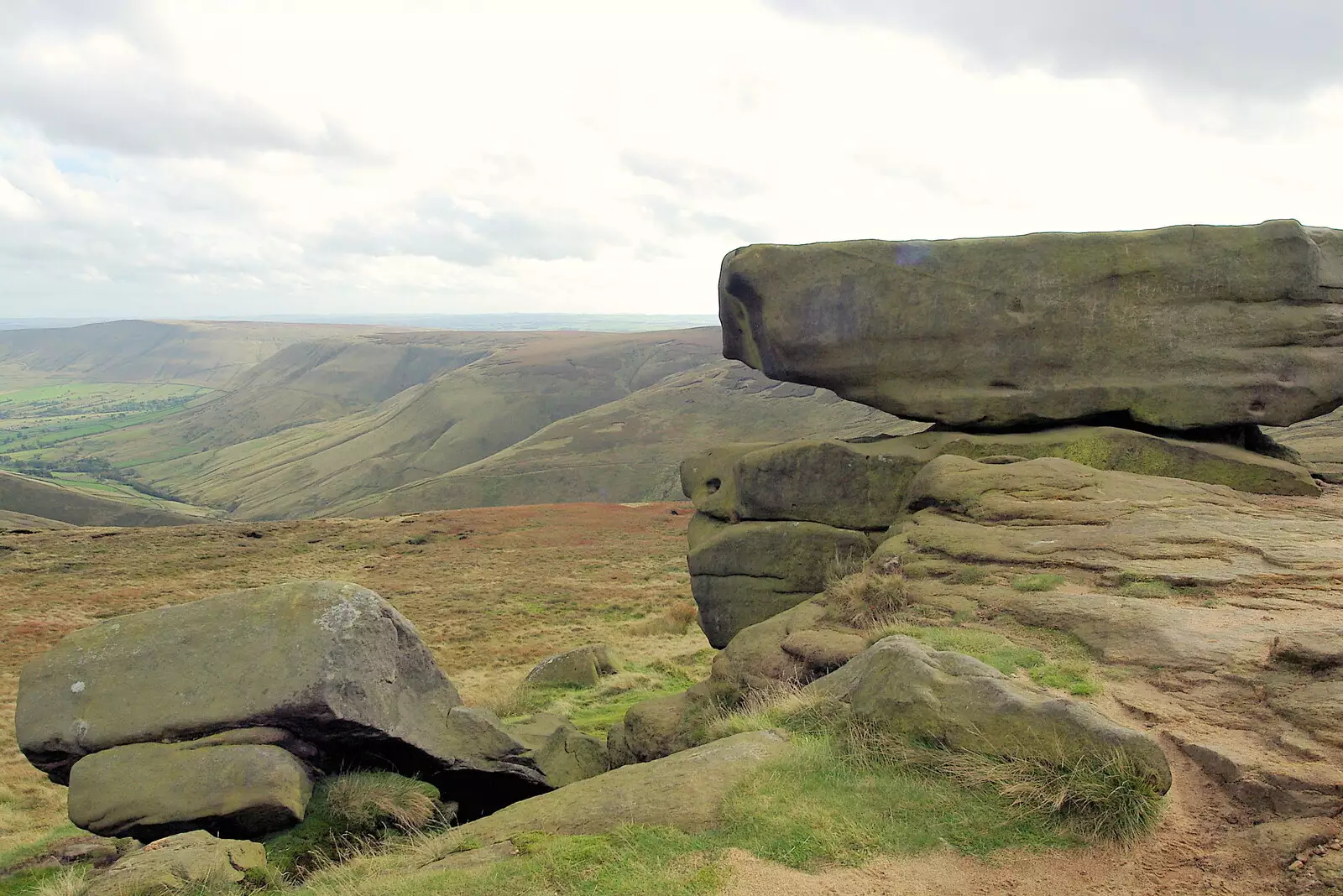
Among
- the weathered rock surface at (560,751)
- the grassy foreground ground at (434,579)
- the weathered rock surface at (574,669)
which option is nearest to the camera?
the weathered rock surface at (560,751)

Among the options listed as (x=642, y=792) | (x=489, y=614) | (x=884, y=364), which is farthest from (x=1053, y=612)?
(x=489, y=614)

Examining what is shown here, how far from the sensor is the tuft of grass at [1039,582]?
12805mm

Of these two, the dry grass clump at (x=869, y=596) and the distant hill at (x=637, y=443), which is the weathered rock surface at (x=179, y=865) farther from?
the distant hill at (x=637, y=443)

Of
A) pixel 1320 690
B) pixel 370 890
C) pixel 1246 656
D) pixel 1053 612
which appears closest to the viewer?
pixel 370 890

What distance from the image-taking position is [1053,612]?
1180 centimetres

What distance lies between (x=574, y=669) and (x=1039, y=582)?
558 inches

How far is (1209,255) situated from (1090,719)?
14.8 m

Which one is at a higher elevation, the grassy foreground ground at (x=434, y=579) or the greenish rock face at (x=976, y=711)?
the greenish rock face at (x=976, y=711)

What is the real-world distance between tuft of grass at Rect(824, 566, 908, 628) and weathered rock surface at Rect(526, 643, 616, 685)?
32.7ft

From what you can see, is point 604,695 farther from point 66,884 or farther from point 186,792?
point 66,884

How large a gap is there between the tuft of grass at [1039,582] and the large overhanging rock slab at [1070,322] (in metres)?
7.13

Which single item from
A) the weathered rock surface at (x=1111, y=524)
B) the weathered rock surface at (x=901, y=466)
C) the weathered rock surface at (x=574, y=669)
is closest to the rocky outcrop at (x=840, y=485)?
the weathered rock surface at (x=901, y=466)

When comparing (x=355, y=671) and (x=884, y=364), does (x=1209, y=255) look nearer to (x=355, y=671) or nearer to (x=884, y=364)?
(x=884, y=364)

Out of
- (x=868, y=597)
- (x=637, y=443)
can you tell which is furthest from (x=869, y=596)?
(x=637, y=443)
